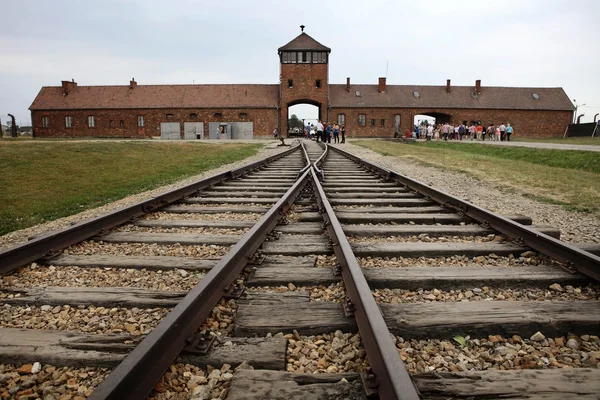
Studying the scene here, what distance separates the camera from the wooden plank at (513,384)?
1578 millimetres

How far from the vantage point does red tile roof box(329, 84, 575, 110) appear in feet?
173

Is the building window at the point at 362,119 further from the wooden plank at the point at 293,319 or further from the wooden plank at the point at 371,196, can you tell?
the wooden plank at the point at 293,319

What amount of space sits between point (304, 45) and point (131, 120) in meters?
23.7

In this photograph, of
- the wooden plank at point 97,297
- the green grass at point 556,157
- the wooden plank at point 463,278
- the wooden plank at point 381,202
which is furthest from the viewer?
the green grass at point 556,157

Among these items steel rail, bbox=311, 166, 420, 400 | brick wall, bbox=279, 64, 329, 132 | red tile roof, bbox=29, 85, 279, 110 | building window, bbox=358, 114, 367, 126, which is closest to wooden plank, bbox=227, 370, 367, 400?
steel rail, bbox=311, 166, 420, 400

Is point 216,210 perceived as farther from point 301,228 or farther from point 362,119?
point 362,119

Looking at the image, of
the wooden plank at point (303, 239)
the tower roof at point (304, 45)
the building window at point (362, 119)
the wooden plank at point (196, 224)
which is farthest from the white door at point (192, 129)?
the wooden plank at point (303, 239)

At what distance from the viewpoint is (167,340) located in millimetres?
1774

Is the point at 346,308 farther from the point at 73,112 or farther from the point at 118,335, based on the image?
the point at 73,112

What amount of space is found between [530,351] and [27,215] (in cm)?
649

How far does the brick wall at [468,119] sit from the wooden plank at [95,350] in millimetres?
50037

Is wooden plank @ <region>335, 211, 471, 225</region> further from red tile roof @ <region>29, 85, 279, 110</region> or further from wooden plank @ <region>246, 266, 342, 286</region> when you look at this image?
red tile roof @ <region>29, 85, 279, 110</region>

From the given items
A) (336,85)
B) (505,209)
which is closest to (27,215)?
(505,209)

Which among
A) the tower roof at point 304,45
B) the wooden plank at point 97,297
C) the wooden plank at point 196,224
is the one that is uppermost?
the tower roof at point 304,45
